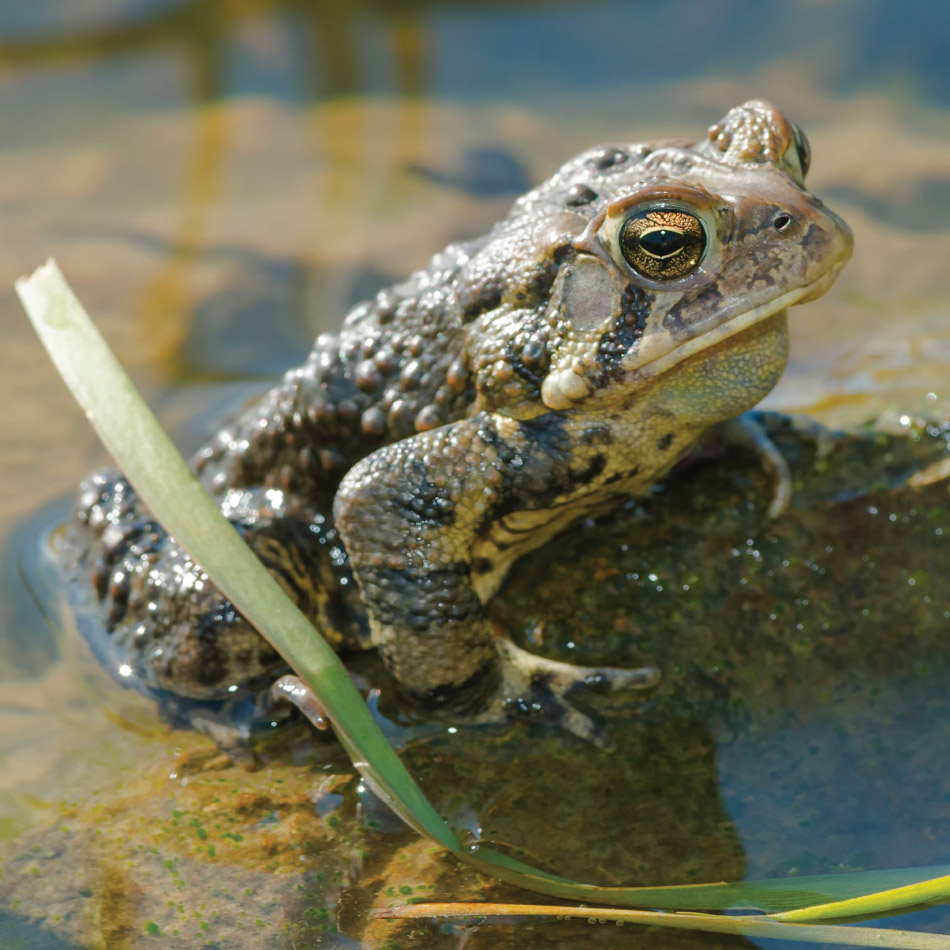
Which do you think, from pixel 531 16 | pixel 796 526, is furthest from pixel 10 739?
pixel 531 16

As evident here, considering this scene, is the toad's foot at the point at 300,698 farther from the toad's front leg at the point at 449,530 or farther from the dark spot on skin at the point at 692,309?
the dark spot on skin at the point at 692,309

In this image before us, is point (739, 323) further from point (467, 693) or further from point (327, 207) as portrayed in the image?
point (327, 207)

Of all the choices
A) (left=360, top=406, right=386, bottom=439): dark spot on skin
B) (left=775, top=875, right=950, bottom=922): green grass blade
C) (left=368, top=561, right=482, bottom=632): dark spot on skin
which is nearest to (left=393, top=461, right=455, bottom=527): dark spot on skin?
(left=368, top=561, right=482, bottom=632): dark spot on skin

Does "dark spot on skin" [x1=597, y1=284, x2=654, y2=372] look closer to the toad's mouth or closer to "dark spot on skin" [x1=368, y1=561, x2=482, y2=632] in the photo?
the toad's mouth

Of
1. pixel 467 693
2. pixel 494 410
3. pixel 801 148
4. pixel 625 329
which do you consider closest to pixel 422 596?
pixel 467 693

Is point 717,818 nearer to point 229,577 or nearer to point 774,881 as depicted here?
point 774,881

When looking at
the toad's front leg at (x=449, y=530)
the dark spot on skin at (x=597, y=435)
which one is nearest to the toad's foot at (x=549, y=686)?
the toad's front leg at (x=449, y=530)
